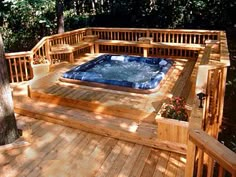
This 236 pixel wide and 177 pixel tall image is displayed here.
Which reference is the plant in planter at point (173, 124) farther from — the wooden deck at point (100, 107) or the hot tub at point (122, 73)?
the hot tub at point (122, 73)

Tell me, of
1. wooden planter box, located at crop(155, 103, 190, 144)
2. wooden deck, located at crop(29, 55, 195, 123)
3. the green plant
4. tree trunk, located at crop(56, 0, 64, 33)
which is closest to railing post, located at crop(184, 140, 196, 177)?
wooden planter box, located at crop(155, 103, 190, 144)

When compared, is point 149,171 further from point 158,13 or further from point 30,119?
point 158,13

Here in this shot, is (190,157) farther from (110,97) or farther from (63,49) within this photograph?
(63,49)

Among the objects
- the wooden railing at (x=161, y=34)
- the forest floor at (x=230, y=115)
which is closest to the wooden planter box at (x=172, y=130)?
the forest floor at (x=230, y=115)

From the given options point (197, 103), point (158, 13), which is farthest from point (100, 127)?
point (158, 13)

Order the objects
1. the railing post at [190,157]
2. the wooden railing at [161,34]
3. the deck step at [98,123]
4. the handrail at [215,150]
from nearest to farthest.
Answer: the handrail at [215,150] < the railing post at [190,157] < the deck step at [98,123] < the wooden railing at [161,34]

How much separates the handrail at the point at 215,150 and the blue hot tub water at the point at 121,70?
3.58 meters

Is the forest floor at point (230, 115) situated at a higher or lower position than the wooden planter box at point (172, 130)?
lower

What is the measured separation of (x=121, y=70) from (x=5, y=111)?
3.83m

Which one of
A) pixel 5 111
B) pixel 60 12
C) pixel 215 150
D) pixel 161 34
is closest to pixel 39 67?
pixel 5 111

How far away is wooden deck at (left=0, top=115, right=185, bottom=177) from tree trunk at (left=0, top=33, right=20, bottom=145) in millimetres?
213

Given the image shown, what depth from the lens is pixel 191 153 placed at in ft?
7.61

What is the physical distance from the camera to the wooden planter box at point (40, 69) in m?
6.16

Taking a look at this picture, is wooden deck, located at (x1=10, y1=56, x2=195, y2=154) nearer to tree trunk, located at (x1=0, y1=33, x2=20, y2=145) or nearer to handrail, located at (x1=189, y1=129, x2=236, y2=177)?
tree trunk, located at (x1=0, y1=33, x2=20, y2=145)
